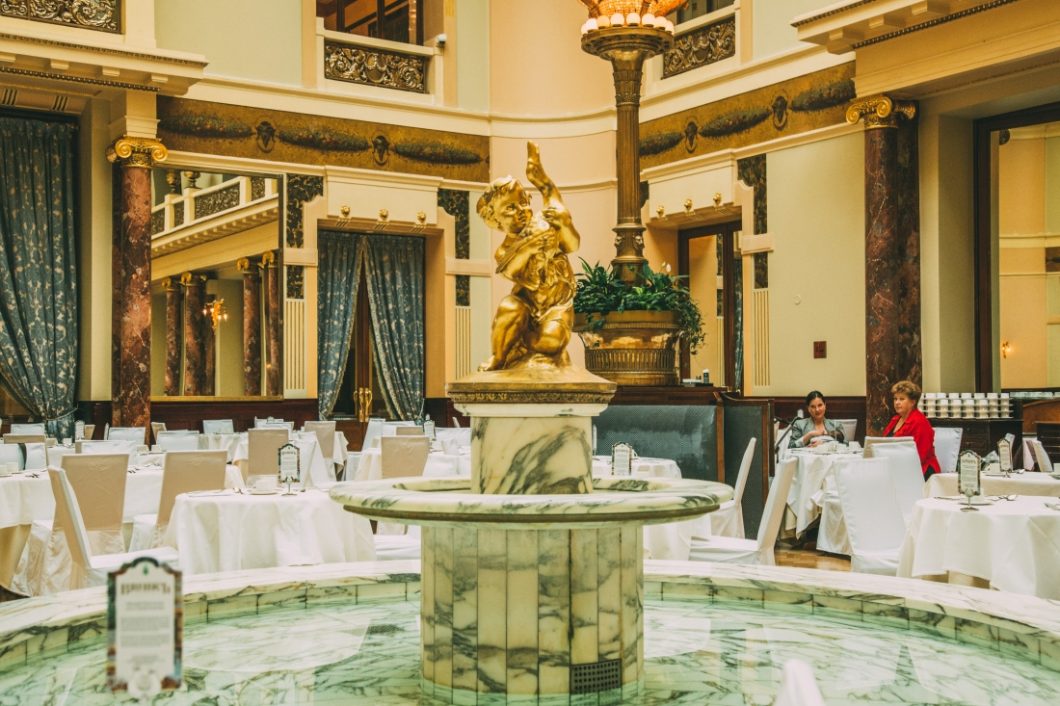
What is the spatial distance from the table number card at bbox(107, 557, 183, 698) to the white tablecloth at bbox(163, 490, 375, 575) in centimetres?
334

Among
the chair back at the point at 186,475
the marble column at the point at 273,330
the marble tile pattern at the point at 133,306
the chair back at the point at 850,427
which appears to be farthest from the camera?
the marble column at the point at 273,330

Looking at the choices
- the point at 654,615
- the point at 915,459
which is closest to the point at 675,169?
the point at 915,459

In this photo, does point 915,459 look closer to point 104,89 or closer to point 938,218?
point 938,218

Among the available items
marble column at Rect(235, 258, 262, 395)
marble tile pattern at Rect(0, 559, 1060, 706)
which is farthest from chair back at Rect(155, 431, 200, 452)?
marble column at Rect(235, 258, 262, 395)

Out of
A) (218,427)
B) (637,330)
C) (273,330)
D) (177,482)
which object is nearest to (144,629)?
(177,482)

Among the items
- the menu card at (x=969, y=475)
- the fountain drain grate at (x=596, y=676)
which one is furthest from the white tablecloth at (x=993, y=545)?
the fountain drain grate at (x=596, y=676)

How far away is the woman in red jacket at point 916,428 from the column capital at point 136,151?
307 inches

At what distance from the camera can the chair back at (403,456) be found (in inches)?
301

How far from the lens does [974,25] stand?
977 centimetres

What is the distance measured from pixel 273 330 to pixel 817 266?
5.99m

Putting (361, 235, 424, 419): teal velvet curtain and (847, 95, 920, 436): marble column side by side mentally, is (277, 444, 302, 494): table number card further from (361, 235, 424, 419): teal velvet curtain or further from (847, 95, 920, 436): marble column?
(361, 235, 424, 419): teal velvet curtain

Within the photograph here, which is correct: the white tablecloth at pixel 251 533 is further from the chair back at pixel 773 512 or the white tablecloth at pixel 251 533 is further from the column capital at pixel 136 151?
the column capital at pixel 136 151

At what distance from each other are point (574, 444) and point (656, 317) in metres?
5.68

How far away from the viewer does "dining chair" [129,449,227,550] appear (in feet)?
19.7
